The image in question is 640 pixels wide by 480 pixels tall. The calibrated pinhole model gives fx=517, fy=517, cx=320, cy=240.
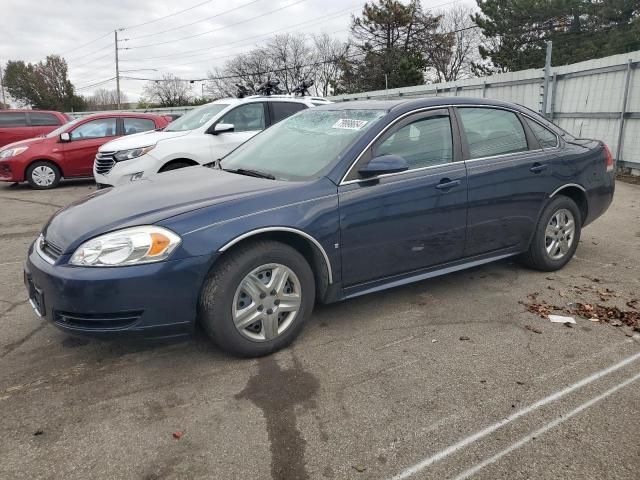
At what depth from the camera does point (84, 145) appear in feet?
35.7

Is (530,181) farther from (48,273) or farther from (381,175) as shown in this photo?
(48,273)

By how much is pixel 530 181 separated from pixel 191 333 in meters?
3.08

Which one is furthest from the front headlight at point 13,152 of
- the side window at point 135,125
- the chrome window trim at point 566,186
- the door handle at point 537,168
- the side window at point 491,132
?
the chrome window trim at point 566,186

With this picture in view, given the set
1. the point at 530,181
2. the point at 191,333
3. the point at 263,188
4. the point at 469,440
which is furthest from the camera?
the point at 530,181

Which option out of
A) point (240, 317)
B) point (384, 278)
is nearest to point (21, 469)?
point (240, 317)

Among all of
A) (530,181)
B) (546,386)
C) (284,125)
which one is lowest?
(546,386)

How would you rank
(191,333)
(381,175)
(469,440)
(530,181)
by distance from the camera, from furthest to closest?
1. (530,181)
2. (381,175)
3. (191,333)
4. (469,440)

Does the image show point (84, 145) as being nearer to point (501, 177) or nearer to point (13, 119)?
point (13, 119)

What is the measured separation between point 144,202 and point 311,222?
3.46 ft

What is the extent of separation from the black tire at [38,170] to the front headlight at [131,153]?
11.7 ft

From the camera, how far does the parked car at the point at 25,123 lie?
43.9ft

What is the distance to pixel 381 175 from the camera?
357 centimetres

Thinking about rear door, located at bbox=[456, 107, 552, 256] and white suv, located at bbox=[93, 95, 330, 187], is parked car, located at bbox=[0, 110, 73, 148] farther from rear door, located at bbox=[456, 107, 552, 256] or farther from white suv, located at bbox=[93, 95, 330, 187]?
rear door, located at bbox=[456, 107, 552, 256]

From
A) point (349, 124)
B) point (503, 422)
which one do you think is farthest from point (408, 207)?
point (503, 422)
